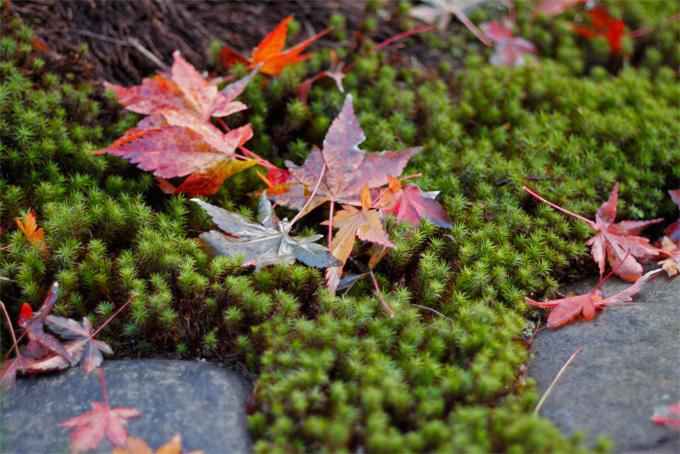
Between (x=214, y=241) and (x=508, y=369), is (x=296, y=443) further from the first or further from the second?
(x=214, y=241)

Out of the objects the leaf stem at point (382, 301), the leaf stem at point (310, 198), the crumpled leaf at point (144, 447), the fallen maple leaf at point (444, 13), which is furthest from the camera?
the fallen maple leaf at point (444, 13)

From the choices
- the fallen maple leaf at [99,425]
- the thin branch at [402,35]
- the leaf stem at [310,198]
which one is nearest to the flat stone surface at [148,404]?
the fallen maple leaf at [99,425]

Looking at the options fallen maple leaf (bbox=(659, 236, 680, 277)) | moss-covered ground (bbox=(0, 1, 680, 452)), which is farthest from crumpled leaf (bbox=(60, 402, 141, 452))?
fallen maple leaf (bbox=(659, 236, 680, 277))

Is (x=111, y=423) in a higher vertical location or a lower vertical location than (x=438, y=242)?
lower

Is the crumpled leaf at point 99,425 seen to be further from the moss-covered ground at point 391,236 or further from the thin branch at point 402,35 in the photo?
the thin branch at point 402,35

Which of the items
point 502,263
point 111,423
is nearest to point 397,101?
point 502,263
